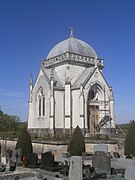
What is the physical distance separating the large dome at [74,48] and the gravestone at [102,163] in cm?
2392

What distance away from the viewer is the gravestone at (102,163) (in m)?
16.0

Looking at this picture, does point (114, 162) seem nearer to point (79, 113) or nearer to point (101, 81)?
point (79, 113)

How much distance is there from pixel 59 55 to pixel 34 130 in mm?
10836

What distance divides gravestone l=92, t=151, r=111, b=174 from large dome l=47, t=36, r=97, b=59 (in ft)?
78.5

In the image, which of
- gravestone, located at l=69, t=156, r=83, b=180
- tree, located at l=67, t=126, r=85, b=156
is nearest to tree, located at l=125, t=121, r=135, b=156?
tree, located at l=67, t=126, r=85, b=156

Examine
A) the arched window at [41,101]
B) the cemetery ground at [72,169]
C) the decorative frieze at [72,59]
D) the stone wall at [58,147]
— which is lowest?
the cemetery ground at [72,169]

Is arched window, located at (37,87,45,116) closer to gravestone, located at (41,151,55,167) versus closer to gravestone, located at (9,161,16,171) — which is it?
gravestone, located at (9,161,16,171)

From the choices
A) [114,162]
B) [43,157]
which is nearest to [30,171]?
[43,157]

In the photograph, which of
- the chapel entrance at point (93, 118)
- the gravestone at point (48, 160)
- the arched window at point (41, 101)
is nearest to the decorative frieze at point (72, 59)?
the arched window at point (41, 101)

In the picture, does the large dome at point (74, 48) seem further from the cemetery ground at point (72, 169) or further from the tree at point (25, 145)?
the cemetery ground at point (72, 169)

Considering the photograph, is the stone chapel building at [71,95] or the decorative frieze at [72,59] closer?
the stone chapel building at [71,95]

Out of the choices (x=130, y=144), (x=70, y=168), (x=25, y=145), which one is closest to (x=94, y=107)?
(x=130, y=144)

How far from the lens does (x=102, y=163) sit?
643 inches

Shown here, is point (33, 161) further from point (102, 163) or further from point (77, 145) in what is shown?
point (77, 145)
